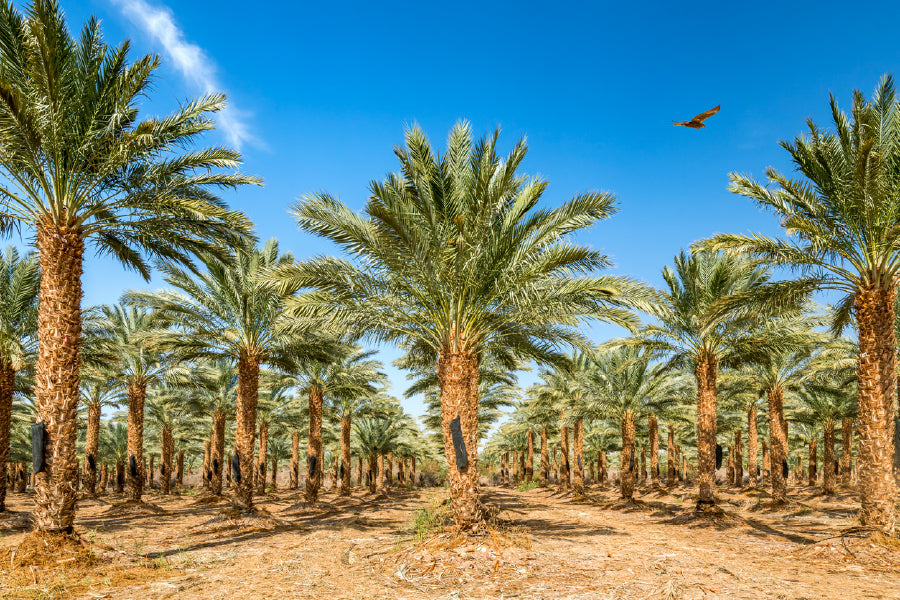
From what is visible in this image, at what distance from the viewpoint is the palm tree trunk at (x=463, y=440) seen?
10820mm

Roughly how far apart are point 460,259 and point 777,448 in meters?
19.9

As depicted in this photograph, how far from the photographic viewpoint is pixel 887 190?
1103 centimetres

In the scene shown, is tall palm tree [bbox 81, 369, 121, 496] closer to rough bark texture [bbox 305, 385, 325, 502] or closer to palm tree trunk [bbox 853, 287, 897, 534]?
rough bark texture [bbox 305, 385, 325, 502]

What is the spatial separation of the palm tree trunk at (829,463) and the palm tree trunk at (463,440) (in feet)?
86.6

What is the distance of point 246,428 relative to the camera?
17578mm

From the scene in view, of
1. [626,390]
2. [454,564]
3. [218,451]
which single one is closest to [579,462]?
[626,390]

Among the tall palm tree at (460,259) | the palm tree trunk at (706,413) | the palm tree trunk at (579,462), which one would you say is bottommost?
the palm tree trunk at (579,462)

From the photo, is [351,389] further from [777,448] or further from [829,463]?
[829,463]

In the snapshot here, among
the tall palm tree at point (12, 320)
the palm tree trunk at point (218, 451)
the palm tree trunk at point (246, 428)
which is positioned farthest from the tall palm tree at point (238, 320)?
the palm tree trunk at point (218, 451)

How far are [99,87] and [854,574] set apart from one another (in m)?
16.0

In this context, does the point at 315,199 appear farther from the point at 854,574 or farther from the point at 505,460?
the point at 505,460

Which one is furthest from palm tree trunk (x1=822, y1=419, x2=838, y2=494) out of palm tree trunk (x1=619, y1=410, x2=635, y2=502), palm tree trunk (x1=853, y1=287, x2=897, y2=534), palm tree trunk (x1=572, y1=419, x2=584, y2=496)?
palm tree trunk (x1=853, y1=287, x2=897, y2=534)

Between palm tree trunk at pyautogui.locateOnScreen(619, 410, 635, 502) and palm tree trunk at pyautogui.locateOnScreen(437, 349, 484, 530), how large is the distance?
1606 cm

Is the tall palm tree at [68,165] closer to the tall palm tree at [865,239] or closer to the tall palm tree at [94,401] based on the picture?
the tall palm tree at [865,239]
